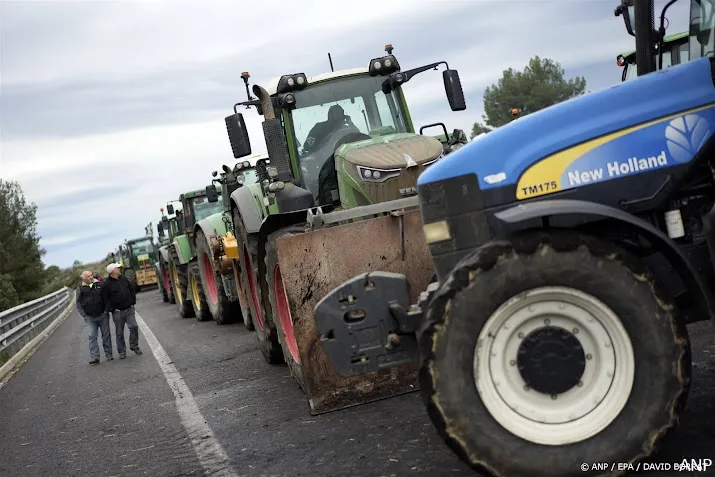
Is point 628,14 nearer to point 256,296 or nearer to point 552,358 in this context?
point 552,358

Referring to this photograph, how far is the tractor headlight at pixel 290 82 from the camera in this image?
9.80 metres

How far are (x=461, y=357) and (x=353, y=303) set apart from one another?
3.22 feet

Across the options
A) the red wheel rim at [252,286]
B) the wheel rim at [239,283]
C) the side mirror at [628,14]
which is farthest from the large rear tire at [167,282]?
the side mirror at [628,14]

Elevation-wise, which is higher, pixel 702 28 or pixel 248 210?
pixel 702 28

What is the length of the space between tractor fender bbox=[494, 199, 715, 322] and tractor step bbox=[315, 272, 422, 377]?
0.92 meters

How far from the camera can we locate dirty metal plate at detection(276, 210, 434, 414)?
7.39 metres

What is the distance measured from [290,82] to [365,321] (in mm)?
5137

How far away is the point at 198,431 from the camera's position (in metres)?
7.70

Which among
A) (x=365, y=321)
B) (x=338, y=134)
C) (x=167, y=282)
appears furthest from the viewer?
(x=167, y=282)

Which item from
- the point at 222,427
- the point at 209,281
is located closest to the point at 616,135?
the point at 222,427

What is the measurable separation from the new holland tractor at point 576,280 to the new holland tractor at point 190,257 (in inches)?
516

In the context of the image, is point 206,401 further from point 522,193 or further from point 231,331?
point 231,331

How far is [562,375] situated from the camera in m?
4.44

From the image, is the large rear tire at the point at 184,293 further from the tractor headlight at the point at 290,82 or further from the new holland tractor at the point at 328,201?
the tractor headlight at the point at 290,82
